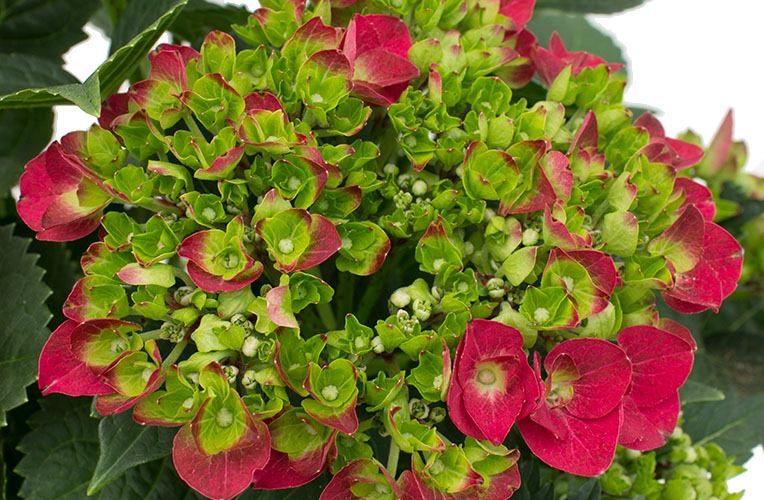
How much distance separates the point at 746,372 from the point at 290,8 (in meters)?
0.91

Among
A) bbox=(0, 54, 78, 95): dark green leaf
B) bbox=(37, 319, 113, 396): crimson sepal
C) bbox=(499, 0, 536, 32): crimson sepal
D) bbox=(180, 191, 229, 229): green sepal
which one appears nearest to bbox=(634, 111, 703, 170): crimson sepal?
bbox=(499, 0, 536, 32): crimson sepal

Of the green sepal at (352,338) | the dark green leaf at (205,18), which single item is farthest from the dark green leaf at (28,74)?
the green sepal at (352,338)

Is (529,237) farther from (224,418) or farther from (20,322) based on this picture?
(20,322)

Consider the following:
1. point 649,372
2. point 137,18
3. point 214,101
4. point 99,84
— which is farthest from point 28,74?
point 649,372

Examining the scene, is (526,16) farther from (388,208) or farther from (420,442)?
(420,442)

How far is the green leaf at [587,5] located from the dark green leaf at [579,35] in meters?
0.13

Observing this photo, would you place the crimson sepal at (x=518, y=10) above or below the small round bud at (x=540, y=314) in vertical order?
above

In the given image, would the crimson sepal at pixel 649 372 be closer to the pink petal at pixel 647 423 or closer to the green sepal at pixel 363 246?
the pink petal at pixel 647 423

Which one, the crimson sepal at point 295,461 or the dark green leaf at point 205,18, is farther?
the dark green leaf at point 205,18

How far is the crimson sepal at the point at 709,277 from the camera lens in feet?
1.94

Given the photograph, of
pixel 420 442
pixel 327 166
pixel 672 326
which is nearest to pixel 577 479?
pixel 672 326

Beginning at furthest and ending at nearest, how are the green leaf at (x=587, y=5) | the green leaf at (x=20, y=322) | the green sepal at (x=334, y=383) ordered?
the green leaf at (x=587, y=5) < the green leaf at (x=20, y=322) < the green sepal at (x=334, y=383)

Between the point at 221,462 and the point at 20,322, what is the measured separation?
346 mm

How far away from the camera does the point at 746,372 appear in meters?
1.16
